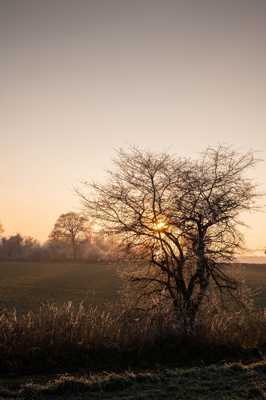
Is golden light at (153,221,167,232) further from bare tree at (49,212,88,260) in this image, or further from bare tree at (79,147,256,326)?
bare tree at (49,212,88,260)

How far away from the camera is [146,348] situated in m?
13.5

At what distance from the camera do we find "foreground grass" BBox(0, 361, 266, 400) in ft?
29.0

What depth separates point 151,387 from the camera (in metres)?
9.55

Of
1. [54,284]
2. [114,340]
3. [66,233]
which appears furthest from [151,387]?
[66,233]

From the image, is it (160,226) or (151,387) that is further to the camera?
(160,226)

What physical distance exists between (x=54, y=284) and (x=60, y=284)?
0.85m

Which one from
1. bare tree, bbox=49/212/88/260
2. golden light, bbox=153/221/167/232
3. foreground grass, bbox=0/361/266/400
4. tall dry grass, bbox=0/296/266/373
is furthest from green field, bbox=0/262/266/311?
bare tree, bbox=49/212/88/260

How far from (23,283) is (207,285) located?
4432cm

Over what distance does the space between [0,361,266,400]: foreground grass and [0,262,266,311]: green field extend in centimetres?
704

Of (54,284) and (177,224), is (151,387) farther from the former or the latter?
(54,284)

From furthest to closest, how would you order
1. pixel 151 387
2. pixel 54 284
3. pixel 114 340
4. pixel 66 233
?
1. pixel 66 233
2. pixel 54 284
3. pixel 114 340
4. pixel 151 387

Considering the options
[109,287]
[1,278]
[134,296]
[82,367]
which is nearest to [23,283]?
[1,278]

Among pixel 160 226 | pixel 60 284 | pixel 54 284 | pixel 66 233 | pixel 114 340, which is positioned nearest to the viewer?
pixel 114 340

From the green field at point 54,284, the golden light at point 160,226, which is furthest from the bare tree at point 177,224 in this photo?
the green field at point 54,284
